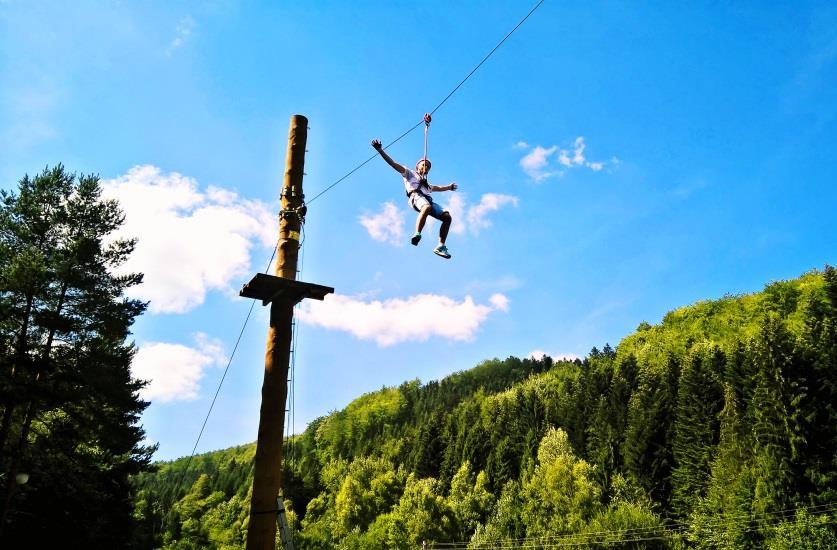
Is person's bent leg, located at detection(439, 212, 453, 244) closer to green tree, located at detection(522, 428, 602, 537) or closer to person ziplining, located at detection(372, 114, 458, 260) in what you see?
person ziplining, located at detection(372, 114, 458, 260)

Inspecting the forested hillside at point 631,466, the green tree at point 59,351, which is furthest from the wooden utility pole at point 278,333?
the forested hillside at point 631,466

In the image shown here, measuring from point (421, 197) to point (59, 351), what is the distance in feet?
56.0

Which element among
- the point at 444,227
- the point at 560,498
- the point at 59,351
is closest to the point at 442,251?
the point at 444,227

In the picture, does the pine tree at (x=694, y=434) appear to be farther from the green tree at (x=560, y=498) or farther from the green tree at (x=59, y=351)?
the green tree at (x=59, y=351)

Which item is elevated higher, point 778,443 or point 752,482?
point 778,443

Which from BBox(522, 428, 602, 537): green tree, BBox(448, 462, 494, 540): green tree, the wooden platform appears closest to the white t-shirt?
the wooden platform

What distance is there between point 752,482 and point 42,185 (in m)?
42.1

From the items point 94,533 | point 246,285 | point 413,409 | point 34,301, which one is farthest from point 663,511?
point 413,409

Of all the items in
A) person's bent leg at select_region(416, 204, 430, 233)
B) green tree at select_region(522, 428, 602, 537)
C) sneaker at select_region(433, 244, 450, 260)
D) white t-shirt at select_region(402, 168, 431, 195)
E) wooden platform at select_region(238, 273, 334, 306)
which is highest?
white t-shirt at select_region(402, 168, 431, 195)

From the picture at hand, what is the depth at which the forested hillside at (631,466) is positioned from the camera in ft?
114

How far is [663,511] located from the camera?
4625 centimetres

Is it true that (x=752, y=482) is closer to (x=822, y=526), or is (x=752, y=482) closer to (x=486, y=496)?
(x=822, y=526)

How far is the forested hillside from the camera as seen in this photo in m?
34.9

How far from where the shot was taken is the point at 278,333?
6.00 meters
